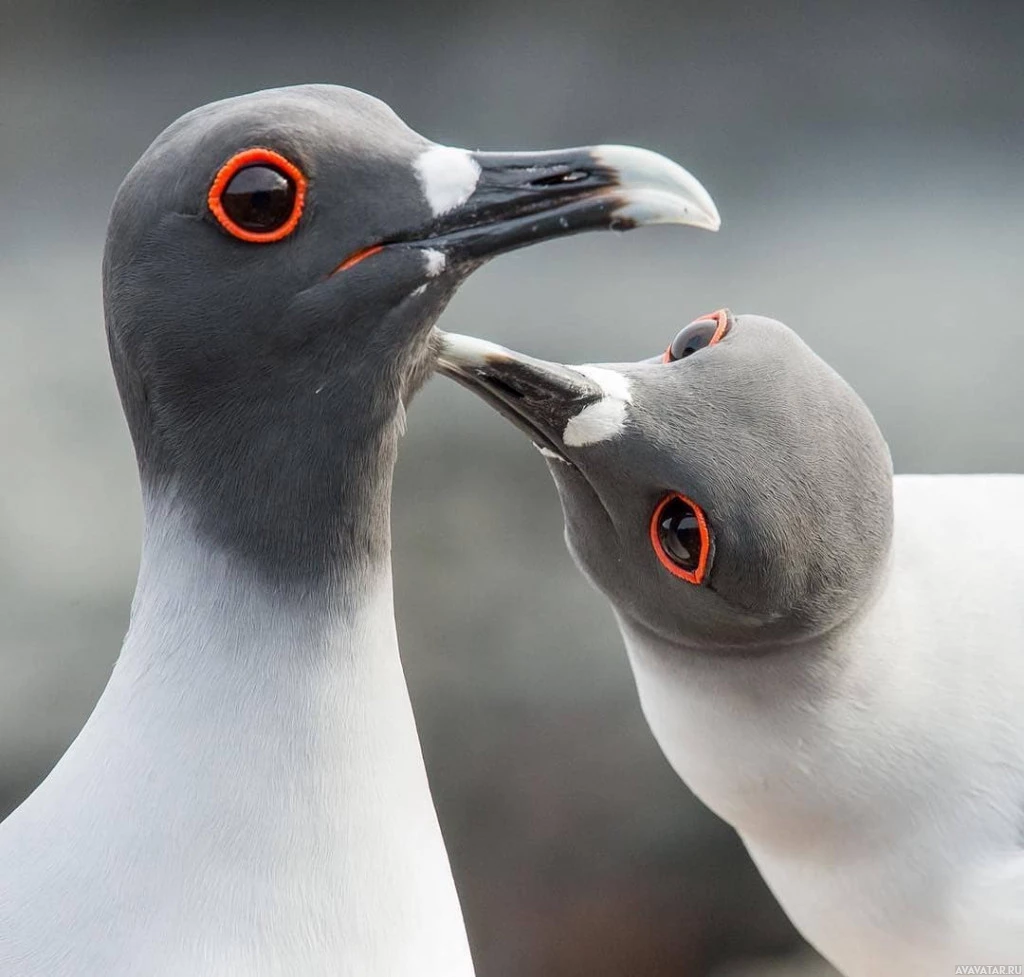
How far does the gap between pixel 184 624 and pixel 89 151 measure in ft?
4.31

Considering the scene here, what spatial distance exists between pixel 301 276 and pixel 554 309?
42.2 inches

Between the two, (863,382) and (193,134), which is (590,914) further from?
(193,134)

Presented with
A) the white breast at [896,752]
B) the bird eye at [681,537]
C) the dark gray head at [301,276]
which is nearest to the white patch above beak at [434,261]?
the dark gray head at [301,276]

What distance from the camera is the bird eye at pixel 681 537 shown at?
2.68 ft

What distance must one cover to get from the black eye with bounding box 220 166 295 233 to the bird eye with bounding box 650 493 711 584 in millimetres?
302

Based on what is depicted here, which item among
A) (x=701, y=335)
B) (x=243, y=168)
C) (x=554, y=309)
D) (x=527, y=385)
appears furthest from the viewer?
(x=554, y=309)

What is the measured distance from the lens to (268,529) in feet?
2.18

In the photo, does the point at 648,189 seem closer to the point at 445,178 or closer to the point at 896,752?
the point at 445,178

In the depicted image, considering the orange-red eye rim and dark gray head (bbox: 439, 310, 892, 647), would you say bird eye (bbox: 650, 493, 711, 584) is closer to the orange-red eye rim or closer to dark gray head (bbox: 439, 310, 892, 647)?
dark gray head (bbox: 439, 310, 892, 647)

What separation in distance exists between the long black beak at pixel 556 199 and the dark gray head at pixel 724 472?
12 cm

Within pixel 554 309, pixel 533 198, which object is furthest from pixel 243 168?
pixel 554 309

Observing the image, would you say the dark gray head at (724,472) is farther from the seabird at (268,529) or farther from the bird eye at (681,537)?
the seabird at (268,529)

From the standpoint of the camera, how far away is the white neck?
2.10 ft

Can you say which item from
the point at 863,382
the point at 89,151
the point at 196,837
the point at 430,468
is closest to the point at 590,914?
the point at 430,468
